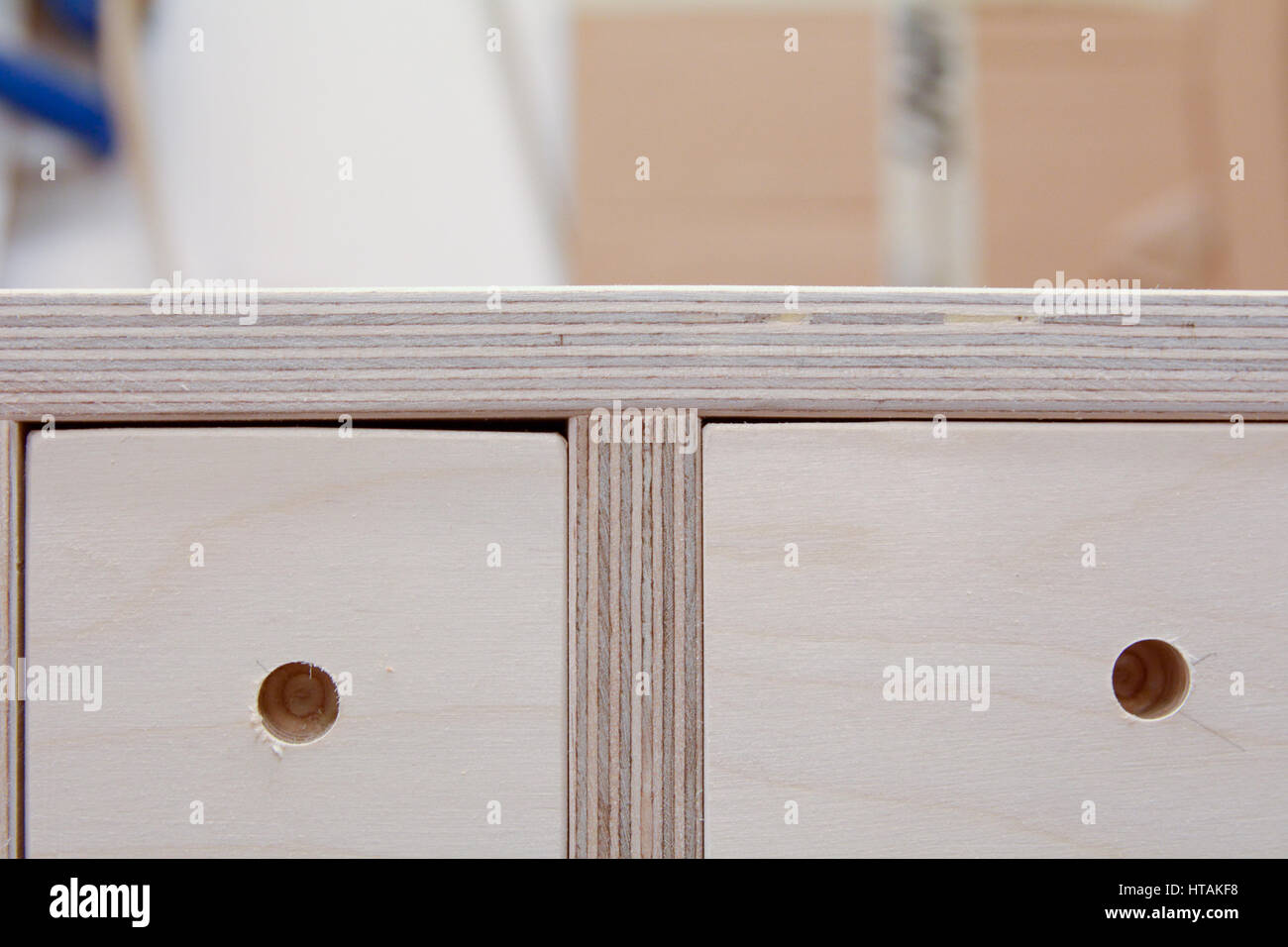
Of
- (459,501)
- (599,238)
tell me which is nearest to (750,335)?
(459,501)

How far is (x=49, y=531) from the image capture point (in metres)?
0.26

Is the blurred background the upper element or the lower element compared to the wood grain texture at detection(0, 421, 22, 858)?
upper

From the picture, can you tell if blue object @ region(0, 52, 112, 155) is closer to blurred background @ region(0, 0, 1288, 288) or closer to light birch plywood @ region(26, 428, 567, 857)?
blurred background @ region(0, 0, 1288, 288)

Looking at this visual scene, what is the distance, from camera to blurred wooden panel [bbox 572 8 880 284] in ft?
2.31

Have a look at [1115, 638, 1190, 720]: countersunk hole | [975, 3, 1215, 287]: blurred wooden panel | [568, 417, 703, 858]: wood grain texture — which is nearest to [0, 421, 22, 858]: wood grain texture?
[568, 417, 703, 858]: wood grain texture

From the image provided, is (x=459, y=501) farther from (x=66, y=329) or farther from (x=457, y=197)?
(x=457, y=197)

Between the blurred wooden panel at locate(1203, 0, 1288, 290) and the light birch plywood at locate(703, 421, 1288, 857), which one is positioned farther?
the blurred wooden panel at locate(1203, 0, 1288, 290)

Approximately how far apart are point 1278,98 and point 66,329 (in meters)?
0.79

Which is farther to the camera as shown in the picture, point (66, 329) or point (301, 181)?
point (301, 181)

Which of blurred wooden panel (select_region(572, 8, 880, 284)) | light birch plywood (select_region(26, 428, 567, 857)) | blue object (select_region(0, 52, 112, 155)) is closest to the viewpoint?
light birch plywood (select_region(26, 428, 567, 857))

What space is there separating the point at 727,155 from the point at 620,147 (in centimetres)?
9

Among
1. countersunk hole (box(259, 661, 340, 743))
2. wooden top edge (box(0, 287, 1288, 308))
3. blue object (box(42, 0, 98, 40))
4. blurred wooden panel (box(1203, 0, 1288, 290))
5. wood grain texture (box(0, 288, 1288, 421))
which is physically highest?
blue object (box(42, 0, 98, 40))

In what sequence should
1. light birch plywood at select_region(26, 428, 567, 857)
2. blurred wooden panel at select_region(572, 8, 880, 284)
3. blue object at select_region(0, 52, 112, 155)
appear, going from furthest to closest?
blurred wooden panel at select_region(572, 8, 880, 284) < blue object at select_region(0, 52, 112, 155) < light birch plywood at select_region(26, 428, 567, 857)

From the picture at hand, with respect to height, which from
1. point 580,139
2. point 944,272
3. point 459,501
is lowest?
point 459,501
